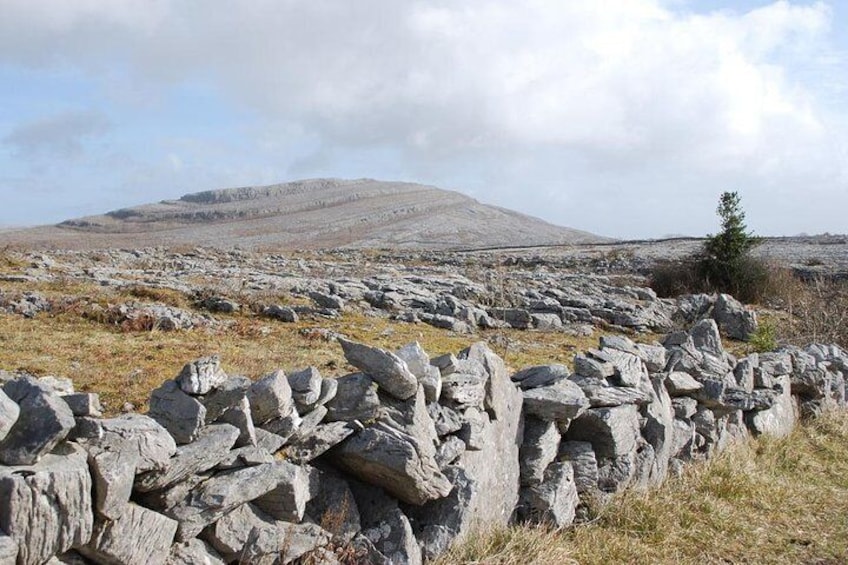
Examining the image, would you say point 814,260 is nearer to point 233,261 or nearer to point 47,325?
point 233,261

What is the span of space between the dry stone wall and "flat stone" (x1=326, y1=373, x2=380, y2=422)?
1cm

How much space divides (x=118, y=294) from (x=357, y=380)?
548 inches

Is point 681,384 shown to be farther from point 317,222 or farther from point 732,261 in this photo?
point 317,222

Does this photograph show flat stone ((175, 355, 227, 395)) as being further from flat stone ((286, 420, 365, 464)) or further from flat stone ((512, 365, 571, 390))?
flat stone ((512, 365, 571, 390))

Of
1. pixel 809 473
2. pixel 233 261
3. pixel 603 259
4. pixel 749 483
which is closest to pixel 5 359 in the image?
pixel 749 483

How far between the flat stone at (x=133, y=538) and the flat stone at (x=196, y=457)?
165 mm

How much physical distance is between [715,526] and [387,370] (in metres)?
4.14

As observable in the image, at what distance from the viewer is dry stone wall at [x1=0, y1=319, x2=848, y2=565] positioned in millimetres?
4035

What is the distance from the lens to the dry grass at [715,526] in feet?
21.5

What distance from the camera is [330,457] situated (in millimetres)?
5965

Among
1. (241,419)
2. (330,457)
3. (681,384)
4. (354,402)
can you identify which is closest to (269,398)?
(241,419)

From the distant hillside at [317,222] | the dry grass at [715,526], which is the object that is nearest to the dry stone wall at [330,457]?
the dry grass at [715,526]

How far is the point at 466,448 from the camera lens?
21.4 feet

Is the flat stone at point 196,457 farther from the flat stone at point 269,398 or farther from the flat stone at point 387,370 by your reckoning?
the flat stone at point 387,370
